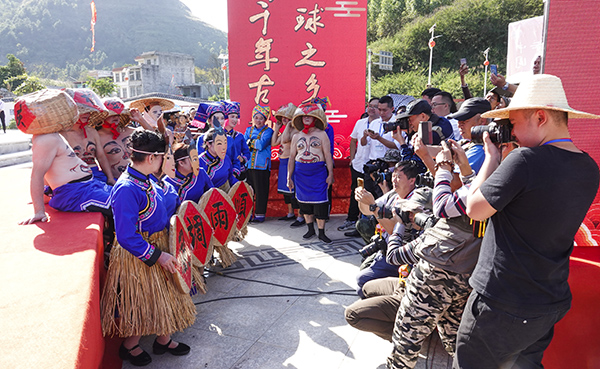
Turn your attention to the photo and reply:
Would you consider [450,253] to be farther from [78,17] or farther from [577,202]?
[78,17]

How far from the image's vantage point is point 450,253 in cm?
198

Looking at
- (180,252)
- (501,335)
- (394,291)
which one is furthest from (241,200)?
(501,335)

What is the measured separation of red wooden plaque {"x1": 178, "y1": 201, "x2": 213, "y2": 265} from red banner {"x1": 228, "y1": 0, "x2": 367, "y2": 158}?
3.37 m

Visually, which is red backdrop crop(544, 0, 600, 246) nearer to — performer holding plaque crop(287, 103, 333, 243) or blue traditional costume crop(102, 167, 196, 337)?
blue traditional costume crop(102, 167, 196, 337)

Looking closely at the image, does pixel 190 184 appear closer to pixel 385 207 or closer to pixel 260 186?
pixel 385 207

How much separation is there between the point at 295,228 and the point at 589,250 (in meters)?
4.08

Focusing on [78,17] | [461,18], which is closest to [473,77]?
[461,18]

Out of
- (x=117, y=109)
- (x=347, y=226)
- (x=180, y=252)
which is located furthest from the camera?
(x=347, y=226)

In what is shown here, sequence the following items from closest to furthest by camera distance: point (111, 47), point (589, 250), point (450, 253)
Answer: point (450, 253) < point (589, 250) < point (111, 47)

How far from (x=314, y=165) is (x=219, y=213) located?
175cm

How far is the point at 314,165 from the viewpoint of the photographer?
17.5ft

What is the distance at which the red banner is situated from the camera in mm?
6426

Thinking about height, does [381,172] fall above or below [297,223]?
above

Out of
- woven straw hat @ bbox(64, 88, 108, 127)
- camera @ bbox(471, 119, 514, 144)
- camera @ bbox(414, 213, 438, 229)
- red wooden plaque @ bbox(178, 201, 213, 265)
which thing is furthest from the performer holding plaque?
camera @ bbox(471, 119, 514, 144)
